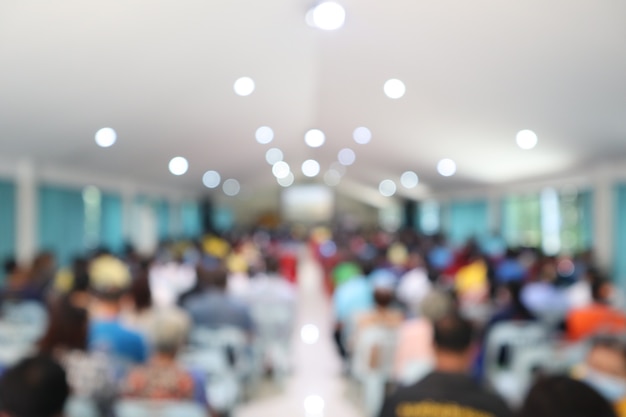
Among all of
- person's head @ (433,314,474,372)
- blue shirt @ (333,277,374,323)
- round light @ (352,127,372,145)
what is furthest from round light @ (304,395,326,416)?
round light @ (352,127,372,145)

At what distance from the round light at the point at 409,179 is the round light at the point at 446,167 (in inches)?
60.5

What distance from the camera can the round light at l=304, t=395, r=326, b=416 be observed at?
4791 mm

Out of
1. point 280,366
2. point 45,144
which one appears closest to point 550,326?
point 280,366

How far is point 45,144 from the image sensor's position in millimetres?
6152

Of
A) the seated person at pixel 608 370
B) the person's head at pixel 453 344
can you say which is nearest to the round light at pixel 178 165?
the seated person at pixel 608 370

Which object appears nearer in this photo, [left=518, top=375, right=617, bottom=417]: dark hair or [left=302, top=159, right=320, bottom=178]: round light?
[left=518, top=375, right=617, bottom=417]: dark hair

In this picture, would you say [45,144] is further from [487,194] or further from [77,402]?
[487,194]

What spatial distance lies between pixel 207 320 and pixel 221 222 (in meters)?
17.5

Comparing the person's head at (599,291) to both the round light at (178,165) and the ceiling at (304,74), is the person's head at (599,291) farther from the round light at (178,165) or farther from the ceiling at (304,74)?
the round light at (178,165)

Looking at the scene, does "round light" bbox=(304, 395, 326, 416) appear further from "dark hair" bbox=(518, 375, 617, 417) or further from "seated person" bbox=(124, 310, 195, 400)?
"dark hair" bbox=(518, 375, 617, 417)

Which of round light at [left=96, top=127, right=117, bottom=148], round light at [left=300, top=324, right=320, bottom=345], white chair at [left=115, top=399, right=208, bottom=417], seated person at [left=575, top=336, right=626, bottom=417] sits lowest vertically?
round light at [left=300, top=324, right=320, bottom=345]

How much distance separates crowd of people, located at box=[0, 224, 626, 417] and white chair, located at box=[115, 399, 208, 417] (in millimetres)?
45

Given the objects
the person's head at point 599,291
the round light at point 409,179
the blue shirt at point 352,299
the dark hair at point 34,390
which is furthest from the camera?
the round light at point 409,179

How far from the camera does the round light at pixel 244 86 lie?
19.5 ft
